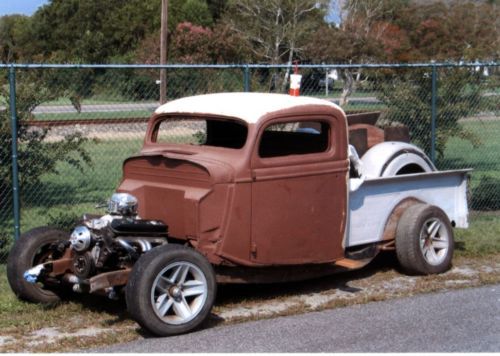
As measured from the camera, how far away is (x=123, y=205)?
22.8ft

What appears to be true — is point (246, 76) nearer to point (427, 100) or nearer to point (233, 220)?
point (233, 220)

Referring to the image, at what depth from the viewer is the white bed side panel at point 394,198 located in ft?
26.1

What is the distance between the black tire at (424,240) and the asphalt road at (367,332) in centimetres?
80

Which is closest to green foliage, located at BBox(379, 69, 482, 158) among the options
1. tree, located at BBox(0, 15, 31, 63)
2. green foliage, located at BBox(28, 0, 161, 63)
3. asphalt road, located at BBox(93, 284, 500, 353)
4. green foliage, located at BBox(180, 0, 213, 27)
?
asphalt road, located at BBox(93, 284, 500, 353)

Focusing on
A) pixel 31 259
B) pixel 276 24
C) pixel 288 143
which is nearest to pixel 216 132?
pixel 288 143

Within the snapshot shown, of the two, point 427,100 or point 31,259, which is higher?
point 427,100

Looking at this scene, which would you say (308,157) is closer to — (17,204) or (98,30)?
(17,204)

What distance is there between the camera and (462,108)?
12.5 metres

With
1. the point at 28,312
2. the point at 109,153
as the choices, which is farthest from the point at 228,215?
the point at 109,153

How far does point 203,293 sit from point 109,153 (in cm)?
818

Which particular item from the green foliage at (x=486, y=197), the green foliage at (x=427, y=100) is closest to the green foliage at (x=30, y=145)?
the green foliage at (x=427, y=100)

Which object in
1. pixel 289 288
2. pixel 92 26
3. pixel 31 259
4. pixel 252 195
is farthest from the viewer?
pixel 92 26

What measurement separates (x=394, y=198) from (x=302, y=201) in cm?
131

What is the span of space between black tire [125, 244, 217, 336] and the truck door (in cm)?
67
